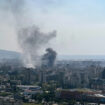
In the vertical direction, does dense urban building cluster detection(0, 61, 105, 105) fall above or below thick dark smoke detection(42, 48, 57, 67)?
below

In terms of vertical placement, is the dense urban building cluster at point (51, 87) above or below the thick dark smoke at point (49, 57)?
below

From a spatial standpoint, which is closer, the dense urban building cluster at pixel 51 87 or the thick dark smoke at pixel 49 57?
the dense urban building cluster at pixel 51 87

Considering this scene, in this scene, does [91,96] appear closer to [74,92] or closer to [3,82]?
[74,92]

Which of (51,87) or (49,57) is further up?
(49,57)

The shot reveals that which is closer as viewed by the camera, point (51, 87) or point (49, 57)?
point (51, 87)

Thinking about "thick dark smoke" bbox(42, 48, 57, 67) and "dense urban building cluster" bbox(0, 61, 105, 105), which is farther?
"thick dark smoke" bbox(42, 48, 57, 67)

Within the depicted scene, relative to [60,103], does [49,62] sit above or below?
above

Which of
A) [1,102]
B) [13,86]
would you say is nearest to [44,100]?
[1,102]

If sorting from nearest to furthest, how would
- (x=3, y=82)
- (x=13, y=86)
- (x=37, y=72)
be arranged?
(x=13, y=86) → (x=3, y=82) → (x=37, y=72)
